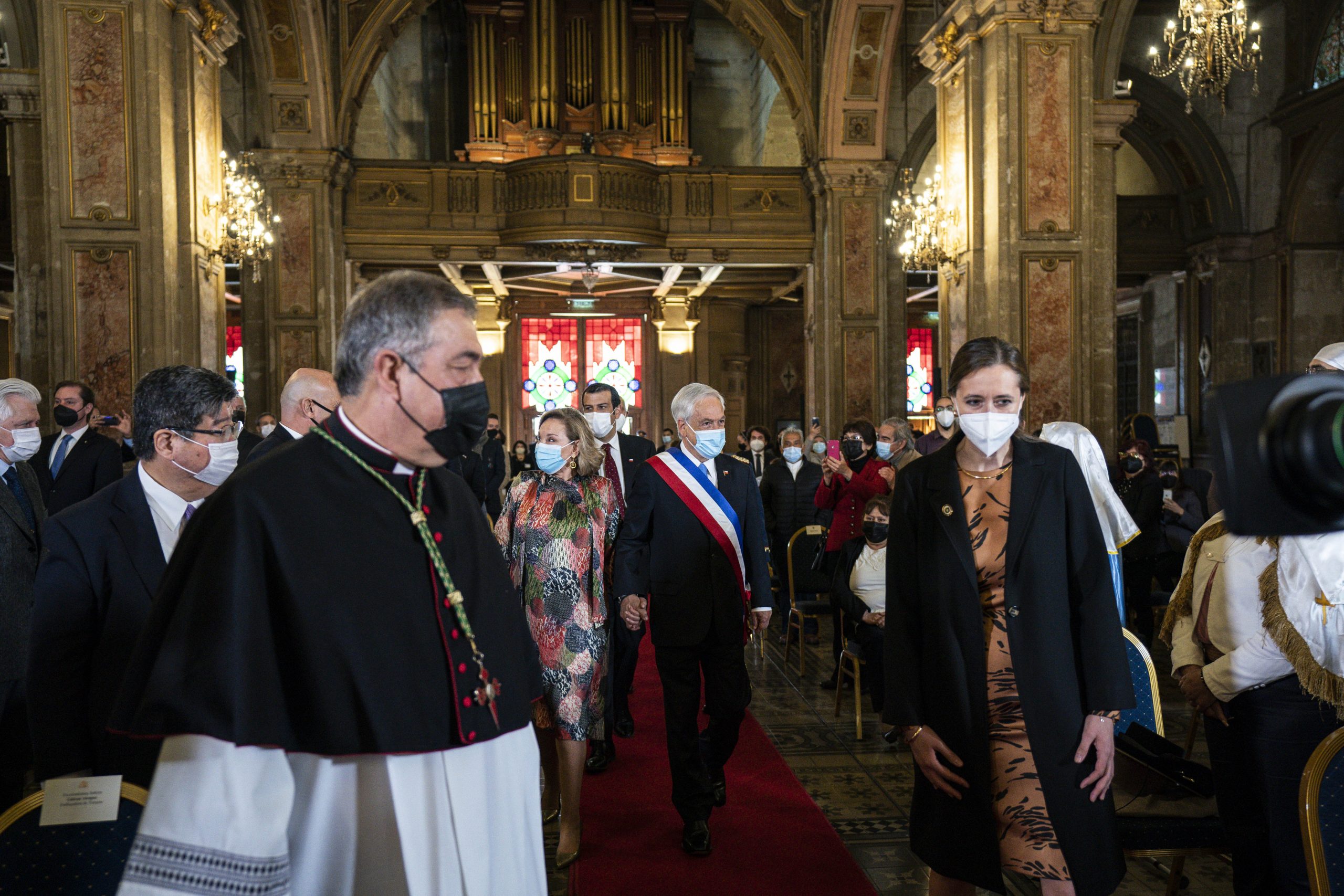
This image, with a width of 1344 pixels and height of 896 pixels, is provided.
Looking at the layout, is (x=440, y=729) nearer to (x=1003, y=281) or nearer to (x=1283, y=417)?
(x=1283, y=417)

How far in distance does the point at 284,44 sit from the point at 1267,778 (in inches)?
544

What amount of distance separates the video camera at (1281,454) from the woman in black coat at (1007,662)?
1.36 meters

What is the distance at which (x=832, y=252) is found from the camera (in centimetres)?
1418

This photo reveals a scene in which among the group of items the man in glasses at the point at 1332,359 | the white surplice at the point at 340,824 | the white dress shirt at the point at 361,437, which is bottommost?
the white surplice at the point at 340,824

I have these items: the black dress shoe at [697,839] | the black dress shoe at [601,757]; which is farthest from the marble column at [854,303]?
the black dress shoe at [697,839]

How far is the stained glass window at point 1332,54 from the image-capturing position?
1304 cm

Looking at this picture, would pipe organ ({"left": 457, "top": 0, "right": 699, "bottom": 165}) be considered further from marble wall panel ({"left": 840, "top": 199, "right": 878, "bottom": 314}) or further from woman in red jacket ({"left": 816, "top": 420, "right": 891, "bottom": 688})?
woman in red jacket ({"left": 816, "top": 420, "right": 891, "bottom": 688})

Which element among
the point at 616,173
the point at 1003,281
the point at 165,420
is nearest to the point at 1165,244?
the point at 616,173

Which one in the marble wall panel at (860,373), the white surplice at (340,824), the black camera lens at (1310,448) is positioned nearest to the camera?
the black camera lens at (1310,448)

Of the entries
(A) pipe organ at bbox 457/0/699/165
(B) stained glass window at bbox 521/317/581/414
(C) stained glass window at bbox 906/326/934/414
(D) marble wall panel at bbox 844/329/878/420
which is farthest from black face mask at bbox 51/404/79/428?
(C) stained glass window at bbox 906/326/934/414

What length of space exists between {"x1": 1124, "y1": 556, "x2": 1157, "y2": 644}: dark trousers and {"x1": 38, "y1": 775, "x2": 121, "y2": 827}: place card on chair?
639 centimetres

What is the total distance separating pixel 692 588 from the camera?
3934 mm

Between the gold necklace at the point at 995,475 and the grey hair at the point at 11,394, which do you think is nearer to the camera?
the gold necklace at the point at 995,475

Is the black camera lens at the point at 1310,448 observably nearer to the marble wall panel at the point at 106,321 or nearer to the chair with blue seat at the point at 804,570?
the chair with blue seat at the point at 804,570
